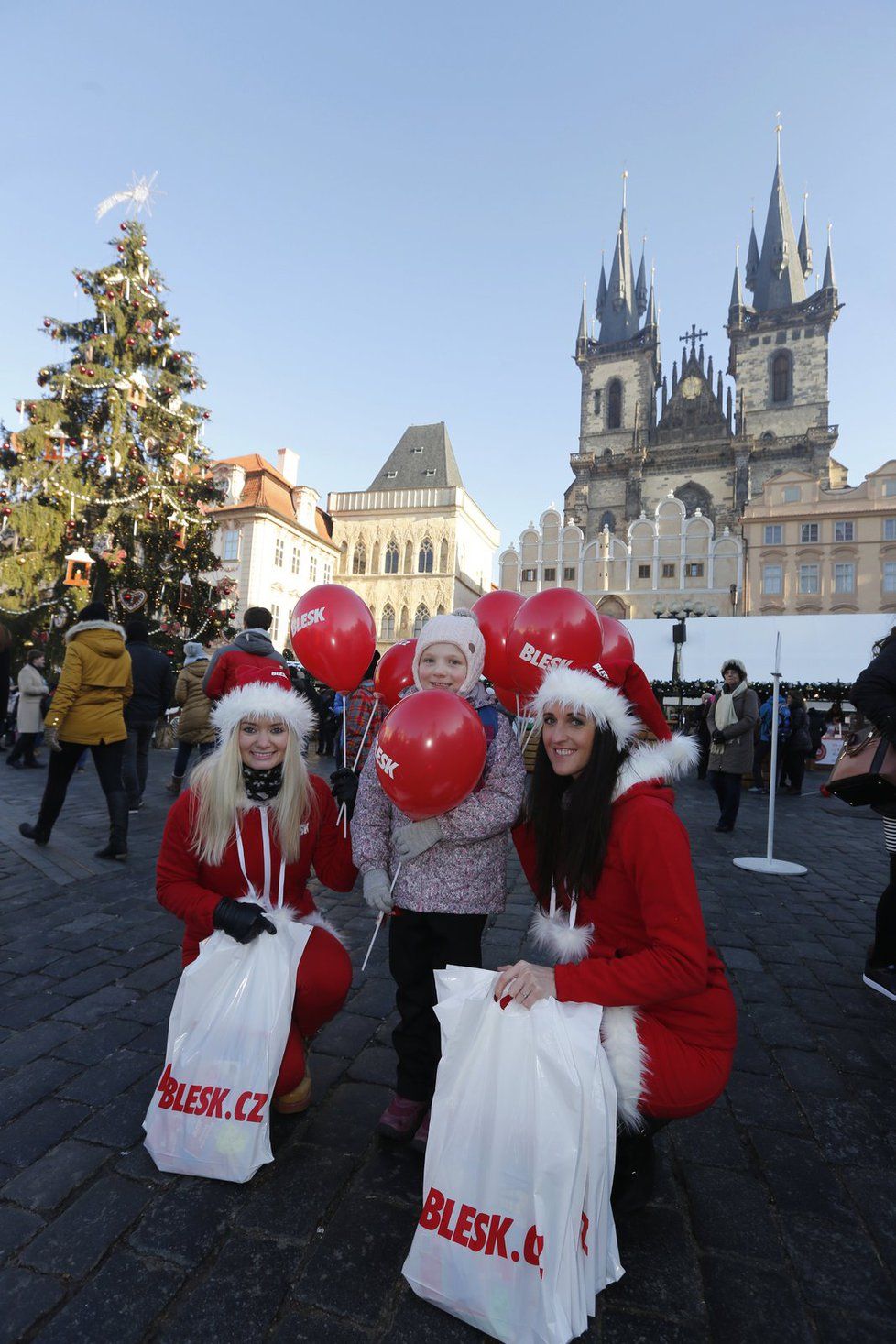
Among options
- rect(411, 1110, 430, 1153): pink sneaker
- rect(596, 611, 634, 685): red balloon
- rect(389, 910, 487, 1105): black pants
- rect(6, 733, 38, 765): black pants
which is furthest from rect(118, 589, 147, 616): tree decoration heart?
rect(411, 1110, 430, 1153): pink sneaker

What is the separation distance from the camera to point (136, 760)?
23.5ft

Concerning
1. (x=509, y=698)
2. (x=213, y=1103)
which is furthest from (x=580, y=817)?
(x=509, y=698)

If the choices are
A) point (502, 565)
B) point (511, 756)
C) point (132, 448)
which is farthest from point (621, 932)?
point (502, 565)

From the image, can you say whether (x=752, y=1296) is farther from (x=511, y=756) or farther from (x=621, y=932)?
(x=511, y=756)

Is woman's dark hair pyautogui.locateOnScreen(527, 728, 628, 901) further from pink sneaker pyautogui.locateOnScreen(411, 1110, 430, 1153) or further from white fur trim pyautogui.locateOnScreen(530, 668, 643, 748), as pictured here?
pink sneaker pyautogui.locateOnScreen(411, 1110, 430, 1153)

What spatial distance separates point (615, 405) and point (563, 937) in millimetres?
63681

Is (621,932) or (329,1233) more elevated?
(621,932)

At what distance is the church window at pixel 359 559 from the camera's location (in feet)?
147

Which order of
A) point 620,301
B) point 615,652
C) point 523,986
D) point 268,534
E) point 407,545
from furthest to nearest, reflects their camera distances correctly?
point 620,301 < point 407,545 < point 268,534 < point 615,652 < point 523,986


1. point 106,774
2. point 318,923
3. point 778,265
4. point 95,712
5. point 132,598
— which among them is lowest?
point 318,923

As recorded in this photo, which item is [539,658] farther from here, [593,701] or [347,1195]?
[347,1195]

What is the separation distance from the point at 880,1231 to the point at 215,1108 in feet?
6.15

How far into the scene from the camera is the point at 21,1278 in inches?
62.4

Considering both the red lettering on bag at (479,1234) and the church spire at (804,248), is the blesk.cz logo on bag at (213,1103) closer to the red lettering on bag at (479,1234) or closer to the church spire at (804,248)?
the red lettering on bag at (479,1234)
